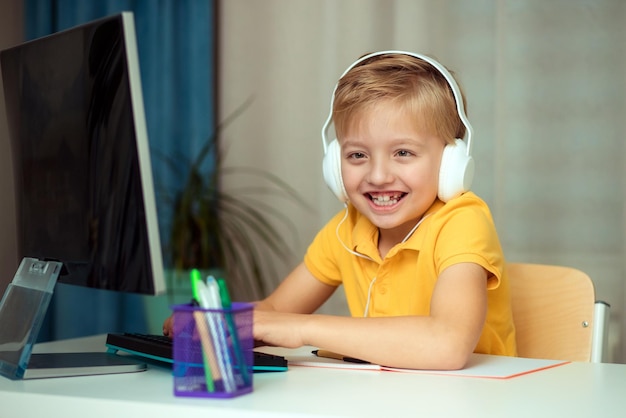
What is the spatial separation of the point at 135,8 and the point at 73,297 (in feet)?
3.87

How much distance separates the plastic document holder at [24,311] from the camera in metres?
1.00

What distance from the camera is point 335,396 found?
0.86 meters

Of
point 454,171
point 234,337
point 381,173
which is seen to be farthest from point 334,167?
point 234,337

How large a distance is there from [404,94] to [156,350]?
24.3 inches

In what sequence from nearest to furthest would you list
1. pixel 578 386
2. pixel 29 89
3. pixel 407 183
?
1. pixel 578 386
2. pixel 29 89
3. pixel 407 183

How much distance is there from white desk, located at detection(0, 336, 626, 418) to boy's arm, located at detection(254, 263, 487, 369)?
0.12ft

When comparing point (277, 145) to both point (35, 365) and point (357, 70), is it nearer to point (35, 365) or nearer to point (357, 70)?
point (357, 70)

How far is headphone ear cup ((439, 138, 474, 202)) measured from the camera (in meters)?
1.34

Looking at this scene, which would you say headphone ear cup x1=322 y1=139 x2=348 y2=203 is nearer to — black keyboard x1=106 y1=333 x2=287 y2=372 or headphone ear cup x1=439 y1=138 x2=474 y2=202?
headphone ear cup x1=439 y1=138 x2=474 y2=202

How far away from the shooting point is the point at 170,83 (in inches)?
120

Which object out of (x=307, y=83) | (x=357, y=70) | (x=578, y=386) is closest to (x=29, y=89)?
(x=357, y=70)

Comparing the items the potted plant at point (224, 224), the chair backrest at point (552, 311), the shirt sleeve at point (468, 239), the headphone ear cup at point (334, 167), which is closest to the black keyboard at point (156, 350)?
the shirt sleeve at point (468, 239)

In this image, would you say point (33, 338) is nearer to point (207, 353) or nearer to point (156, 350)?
point (156, 350)

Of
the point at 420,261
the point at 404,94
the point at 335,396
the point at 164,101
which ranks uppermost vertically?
the point at 164,101
